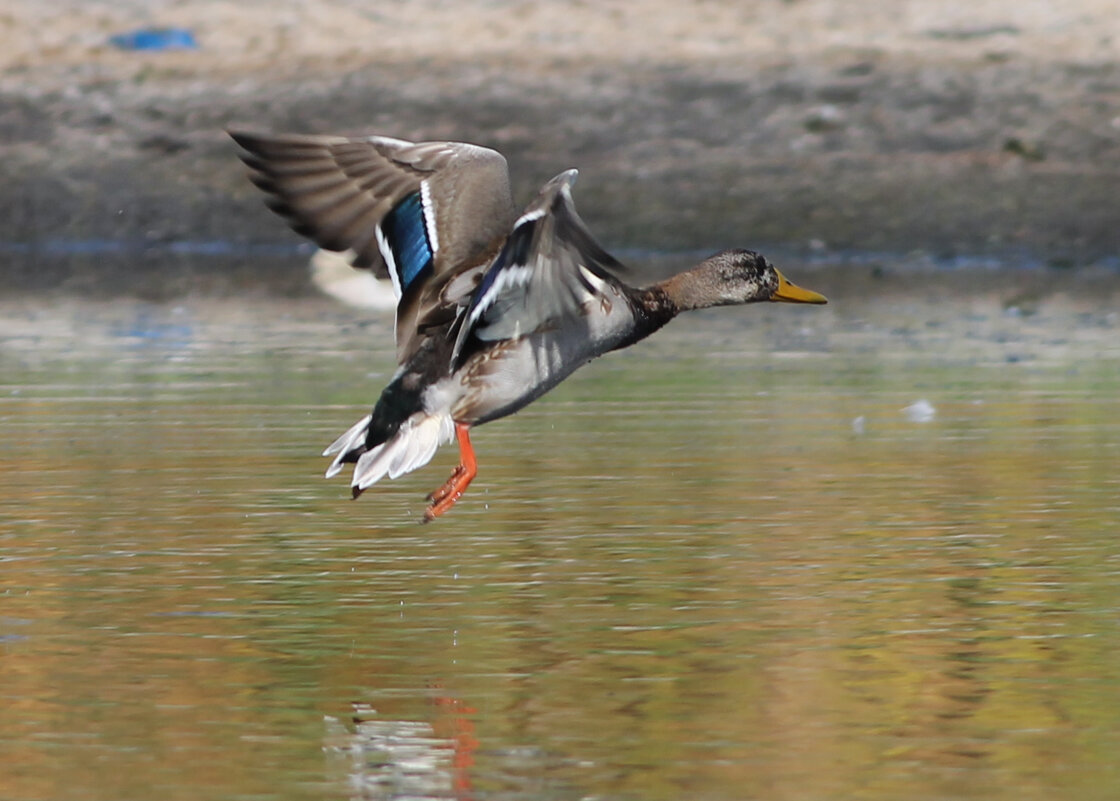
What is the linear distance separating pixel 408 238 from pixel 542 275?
1288mm

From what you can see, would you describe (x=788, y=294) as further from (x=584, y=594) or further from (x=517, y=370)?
(x=584, y=594)

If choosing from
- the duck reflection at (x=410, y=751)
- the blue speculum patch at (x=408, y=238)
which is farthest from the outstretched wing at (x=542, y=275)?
the duck reflection at (x=410, y=751)

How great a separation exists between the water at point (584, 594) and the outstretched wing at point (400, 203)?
3.15 ft

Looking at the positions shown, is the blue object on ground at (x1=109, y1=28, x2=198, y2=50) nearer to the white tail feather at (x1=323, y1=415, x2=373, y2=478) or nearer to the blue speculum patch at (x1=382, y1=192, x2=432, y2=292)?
the blue speculum patch at (x1=382, y1=192, x2=432, y2=292)

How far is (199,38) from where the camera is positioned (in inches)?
1075

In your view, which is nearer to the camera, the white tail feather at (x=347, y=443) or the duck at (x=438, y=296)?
the duck at (x=438, y=296)

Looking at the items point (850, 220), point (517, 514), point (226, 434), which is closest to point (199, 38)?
point (850, 220)

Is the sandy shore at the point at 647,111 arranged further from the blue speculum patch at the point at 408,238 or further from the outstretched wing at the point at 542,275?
the outstretched wing at the point at 542,275

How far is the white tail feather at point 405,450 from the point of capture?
9.28 meters

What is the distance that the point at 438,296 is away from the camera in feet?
31.2

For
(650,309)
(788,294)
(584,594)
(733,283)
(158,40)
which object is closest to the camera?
(584,594)

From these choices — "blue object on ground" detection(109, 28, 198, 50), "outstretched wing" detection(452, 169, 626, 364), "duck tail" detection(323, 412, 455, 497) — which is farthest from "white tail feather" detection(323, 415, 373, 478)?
"blue object on ground" detection(109, 28, 198, 50)

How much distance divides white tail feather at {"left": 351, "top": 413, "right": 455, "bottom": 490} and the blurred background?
25cm

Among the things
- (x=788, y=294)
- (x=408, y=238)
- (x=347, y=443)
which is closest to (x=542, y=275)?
(x=408, y=238)
